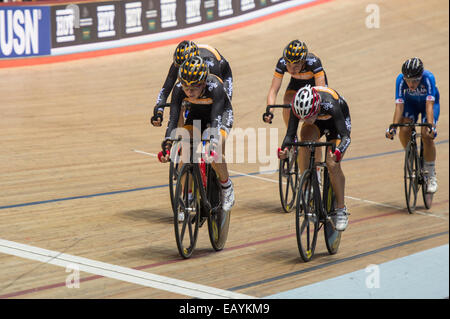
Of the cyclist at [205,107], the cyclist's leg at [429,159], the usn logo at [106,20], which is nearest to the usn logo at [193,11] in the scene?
the usn logo at [106,20]

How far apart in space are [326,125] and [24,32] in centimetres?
663

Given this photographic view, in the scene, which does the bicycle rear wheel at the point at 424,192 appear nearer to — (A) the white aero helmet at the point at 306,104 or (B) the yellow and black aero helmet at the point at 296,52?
(B) the yellow and black aero helmet at the point at 296,52

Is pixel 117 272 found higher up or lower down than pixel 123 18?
lower down

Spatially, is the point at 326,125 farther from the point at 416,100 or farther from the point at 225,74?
the point at 416,100

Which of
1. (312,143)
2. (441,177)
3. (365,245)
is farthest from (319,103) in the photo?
(441,177)

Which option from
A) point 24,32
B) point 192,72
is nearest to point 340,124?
point 192,72

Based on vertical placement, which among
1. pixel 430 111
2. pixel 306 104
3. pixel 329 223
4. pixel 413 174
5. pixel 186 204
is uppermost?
pixel 306 104

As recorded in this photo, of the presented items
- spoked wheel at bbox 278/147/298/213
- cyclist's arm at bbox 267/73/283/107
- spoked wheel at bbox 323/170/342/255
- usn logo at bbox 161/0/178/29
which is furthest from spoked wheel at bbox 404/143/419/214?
usn logo at bbox 161/0/178/29

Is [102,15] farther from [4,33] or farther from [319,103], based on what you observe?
[319,103]

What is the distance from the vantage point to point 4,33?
10000 millimetres

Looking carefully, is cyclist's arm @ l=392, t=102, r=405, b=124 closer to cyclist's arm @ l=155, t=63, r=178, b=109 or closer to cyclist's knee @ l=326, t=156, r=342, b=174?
cyclist's knee @ l=326, t=156, r=342, b=174

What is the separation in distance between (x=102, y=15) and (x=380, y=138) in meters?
4.54

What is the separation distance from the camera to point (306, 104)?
14.3 feet

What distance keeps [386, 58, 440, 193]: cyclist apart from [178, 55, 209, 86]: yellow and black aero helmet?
2.02 m
